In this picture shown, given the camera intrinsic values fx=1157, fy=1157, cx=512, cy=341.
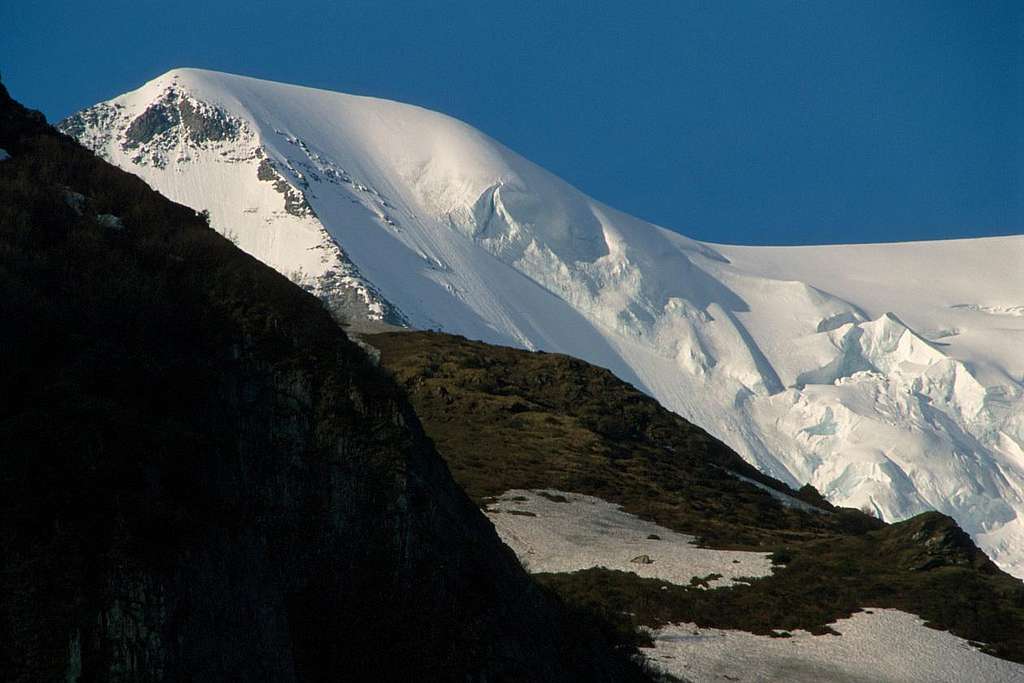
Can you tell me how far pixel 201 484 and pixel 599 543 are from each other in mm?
29732

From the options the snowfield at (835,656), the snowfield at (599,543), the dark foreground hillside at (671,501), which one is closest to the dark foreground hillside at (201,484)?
the snowfield at (835,656)

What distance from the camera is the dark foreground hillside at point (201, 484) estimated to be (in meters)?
11.2

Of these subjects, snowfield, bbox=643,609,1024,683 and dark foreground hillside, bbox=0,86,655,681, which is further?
snowfield, bbox=643,609,1024,683

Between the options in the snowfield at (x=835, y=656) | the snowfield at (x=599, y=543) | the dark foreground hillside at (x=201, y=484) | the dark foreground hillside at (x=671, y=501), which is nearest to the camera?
the dark foreground hillside at (x=201, y=484)

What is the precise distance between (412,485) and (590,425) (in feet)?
177

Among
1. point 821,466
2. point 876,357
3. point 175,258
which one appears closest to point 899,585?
point 175,258

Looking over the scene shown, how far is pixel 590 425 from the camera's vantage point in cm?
6969

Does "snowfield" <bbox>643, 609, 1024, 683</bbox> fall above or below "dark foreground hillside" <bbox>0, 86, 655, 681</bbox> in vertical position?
below

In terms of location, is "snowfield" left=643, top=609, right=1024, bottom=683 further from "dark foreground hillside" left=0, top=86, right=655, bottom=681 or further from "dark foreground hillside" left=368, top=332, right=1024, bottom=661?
"dark foreground hillside" left=0, top=86, right=655, bottom=681

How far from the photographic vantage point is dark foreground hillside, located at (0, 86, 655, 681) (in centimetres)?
1120

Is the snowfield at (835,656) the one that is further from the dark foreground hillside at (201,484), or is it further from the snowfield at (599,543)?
the dark foreground hillside at (201,484)

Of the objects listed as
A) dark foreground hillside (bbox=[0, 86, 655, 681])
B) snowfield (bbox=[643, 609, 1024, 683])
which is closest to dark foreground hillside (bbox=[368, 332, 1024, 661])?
snowfield (bbox=[643, 609, 1024, 683])

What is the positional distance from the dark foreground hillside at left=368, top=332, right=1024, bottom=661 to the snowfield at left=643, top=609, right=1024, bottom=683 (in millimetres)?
936

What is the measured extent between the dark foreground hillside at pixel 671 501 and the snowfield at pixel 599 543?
1.02 meters
